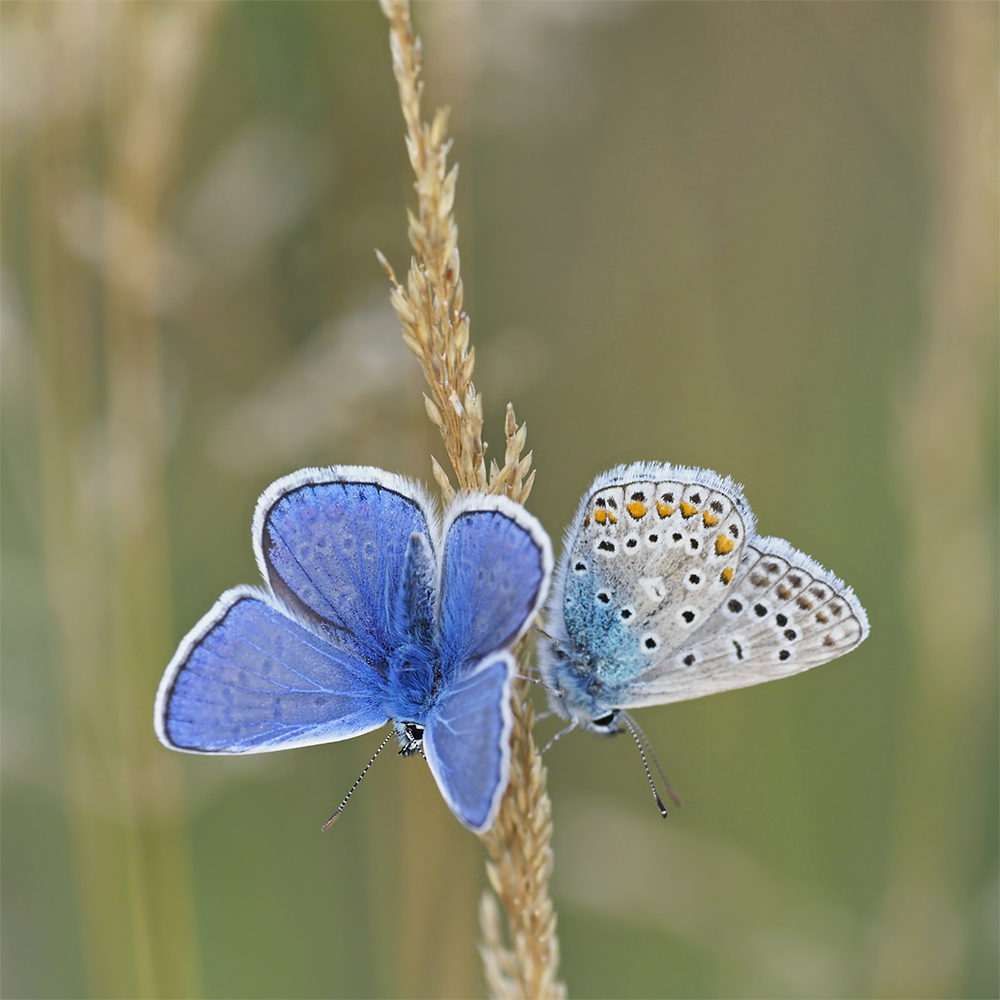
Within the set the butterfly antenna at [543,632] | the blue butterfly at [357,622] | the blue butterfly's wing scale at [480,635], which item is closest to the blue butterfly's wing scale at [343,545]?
the blue butterfly at [357,622]

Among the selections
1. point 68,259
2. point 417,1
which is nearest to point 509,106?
point 417,1

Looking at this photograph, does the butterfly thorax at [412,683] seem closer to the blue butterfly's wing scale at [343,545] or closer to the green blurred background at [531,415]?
the blue butterfly's wing scale at [343,545]

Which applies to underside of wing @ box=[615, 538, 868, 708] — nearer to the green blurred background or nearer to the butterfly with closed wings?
the butterfly with closed wings

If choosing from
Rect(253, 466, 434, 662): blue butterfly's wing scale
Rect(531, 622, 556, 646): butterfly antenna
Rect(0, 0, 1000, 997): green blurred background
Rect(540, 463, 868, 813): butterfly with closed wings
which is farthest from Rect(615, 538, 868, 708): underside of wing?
Rect(0, 0, 1000, 997): green blurred background

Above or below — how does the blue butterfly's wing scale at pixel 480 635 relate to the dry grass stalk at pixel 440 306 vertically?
below

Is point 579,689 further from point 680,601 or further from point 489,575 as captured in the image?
point 489,575
